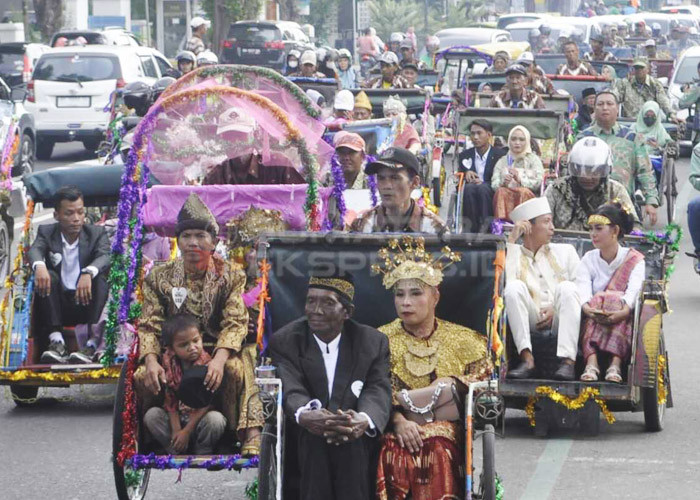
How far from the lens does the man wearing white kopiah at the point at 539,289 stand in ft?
29.8

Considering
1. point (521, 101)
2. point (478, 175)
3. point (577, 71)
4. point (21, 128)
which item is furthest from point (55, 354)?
point (577, 71)

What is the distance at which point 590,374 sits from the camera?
29.4ft

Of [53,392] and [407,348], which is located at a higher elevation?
[407,348]

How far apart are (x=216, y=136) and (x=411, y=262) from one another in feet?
11.4

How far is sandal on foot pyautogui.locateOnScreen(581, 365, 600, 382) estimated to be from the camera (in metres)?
8.96

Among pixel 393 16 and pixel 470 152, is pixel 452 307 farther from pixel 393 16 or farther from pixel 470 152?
pixel 393 16

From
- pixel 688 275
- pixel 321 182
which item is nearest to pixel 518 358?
pixel 321 182

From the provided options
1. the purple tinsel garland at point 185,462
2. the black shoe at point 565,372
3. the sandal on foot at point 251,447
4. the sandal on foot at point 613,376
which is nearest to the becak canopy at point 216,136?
the black shoe at point 565,372

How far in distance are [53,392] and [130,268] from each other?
6.59ft

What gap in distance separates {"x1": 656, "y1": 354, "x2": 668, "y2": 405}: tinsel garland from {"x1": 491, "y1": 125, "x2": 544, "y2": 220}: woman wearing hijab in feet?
15.5

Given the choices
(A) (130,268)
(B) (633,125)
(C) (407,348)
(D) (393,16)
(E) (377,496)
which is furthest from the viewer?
(D) (393,16)

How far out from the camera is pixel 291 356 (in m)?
6.76

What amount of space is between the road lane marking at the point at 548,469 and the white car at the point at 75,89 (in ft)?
59.6

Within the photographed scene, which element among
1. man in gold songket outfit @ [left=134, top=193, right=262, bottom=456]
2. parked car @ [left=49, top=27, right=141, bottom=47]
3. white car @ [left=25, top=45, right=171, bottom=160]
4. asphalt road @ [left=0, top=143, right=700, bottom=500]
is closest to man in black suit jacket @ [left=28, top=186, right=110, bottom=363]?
asphalt road @ [left=0, top=143, right=700, bottom=500]
